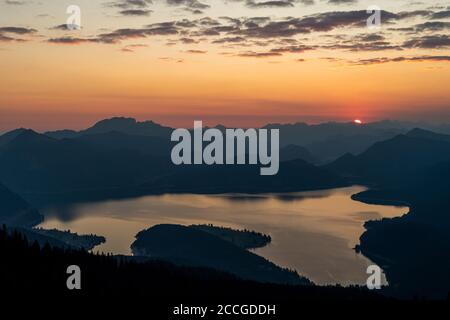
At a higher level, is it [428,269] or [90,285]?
[90,285]

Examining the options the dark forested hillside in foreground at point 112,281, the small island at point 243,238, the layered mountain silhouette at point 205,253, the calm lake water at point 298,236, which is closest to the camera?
the dark forested hillside in foreground at point 112,281

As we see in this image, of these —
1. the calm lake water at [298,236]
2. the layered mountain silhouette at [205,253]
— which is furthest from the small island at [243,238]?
the layered mountain silhouette at [205,253]

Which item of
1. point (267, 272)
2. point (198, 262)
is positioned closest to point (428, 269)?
point (267, 272)

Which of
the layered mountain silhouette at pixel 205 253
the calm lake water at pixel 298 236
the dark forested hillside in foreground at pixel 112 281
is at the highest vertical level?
the dark forested hillside in foreground at pixel 112 281

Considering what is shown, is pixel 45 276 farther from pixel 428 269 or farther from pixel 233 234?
pixel 233 234

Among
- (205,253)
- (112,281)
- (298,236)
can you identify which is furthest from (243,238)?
(112,281)

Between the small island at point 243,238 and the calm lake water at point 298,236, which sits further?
the small island at point 243,238

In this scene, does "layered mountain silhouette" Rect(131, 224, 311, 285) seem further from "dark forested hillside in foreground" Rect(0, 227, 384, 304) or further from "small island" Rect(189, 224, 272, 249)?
"dark forested hillside in foreground" Rect(0, 227, 384, 304)

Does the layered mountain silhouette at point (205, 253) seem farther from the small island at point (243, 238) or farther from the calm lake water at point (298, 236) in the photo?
the small island at point (243, 238)

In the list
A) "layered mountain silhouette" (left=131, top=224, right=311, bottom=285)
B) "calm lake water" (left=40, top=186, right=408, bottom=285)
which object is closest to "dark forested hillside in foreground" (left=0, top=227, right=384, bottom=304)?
"layered mountain silhouette" (left=131, top=224, right=311, bottom=285)
